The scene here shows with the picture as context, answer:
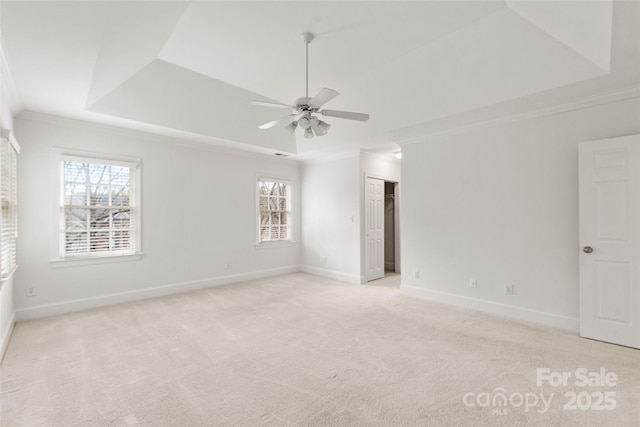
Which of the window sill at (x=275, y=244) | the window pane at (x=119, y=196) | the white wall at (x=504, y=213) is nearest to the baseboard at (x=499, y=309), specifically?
the white wall at (x=504, y=213)

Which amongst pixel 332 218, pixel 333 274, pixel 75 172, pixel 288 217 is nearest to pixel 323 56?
pixel 332 218

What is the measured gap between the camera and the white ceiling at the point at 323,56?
2369mm

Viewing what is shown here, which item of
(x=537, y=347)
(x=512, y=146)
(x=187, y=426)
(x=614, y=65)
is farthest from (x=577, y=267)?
(x=187, y=426)

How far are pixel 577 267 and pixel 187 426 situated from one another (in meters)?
4.11

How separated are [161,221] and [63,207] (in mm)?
1247

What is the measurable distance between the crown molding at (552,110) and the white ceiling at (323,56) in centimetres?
11

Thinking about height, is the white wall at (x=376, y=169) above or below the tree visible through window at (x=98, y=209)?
above

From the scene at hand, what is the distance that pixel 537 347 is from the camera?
9.81 feet

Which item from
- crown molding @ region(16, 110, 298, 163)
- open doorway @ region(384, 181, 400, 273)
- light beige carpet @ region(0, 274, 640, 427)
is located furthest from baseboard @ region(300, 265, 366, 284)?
crown molding @ region(16, 110, 298, 163)

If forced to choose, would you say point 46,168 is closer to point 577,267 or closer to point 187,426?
A: point 187,426

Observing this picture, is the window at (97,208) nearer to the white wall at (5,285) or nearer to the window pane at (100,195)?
the window pane at (100,195)

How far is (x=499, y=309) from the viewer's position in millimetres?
3947

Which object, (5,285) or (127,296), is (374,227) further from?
(5,285)

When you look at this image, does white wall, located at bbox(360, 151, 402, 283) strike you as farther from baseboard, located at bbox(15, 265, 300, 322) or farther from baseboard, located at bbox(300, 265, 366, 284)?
baseboard, located at bbox(15, 265, 300, 322)
